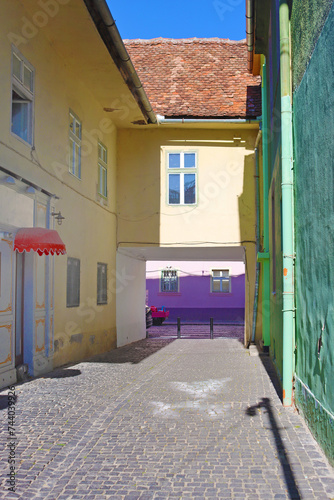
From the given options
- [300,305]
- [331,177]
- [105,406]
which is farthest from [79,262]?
[331,177]

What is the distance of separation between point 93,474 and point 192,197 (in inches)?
470

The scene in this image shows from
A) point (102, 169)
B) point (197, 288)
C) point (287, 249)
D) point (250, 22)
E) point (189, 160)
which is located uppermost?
point (250, 22)

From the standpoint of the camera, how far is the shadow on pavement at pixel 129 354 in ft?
41.0

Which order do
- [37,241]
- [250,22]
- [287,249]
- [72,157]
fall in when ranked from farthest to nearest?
[72,157]
[250,22]
[37,241]
[287,249]

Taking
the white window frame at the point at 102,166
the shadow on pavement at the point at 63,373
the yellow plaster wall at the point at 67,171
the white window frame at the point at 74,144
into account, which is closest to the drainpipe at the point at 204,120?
the yellow plaster wall at the point at 67,171

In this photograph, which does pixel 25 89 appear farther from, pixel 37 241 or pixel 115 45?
pixel 37 241

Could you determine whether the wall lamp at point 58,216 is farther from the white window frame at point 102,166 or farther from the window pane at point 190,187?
the window pane at point 190,187

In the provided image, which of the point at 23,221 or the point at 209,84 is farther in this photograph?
the point at 209,84

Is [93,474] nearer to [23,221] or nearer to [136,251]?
[23,221]

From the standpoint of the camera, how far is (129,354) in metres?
14.3

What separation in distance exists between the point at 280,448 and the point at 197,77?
541 inches

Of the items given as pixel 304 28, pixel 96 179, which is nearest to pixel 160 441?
pixel 304 28

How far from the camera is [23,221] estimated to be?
947cm

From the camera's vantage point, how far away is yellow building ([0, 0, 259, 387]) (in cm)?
945
